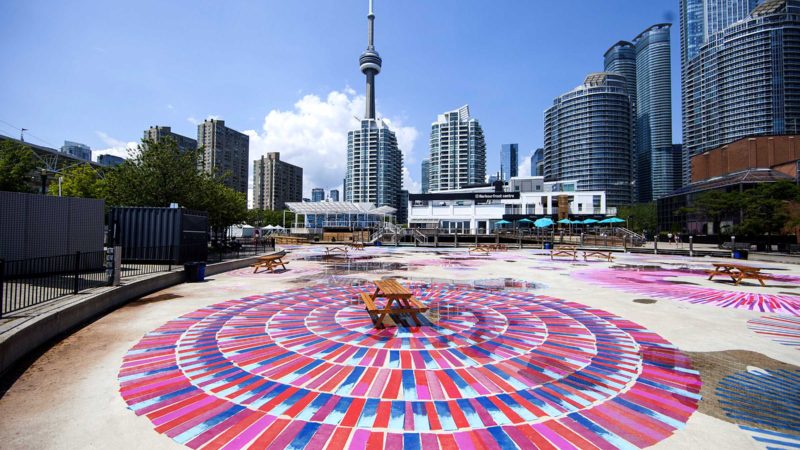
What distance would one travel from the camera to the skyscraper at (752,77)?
115 m

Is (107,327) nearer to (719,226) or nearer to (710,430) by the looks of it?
(710,430)

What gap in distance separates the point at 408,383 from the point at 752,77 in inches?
7019

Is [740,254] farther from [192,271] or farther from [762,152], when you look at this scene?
[762,152]

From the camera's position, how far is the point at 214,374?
17.6 ft

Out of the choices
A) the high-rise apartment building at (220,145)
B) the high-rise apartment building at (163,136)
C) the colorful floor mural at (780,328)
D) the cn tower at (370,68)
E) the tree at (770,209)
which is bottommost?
the colorful floor mural at (780,328)

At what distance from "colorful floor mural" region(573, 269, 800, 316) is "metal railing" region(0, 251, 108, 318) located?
18.5m

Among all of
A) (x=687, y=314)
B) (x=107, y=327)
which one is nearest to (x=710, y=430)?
(x=687, y=314)

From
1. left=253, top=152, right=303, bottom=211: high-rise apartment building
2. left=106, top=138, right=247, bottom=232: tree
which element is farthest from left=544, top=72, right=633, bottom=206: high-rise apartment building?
left=106, top=138, right=247, bottom=232: tree

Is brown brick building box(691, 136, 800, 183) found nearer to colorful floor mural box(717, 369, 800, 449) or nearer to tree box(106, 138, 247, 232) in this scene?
colorful floor mural box(717, 369, 800, 449)

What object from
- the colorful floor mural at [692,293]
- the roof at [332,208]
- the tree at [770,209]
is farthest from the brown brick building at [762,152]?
the colorful floor mural at [692,293]

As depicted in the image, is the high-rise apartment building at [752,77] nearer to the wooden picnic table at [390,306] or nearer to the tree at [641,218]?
the tree at [641,218]

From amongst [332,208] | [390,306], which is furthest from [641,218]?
[390,306]

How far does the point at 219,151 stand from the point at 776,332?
212706 mm

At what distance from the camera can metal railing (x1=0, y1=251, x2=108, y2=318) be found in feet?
27.2
